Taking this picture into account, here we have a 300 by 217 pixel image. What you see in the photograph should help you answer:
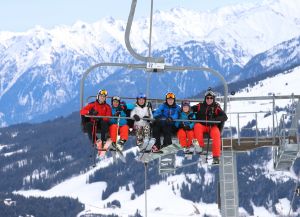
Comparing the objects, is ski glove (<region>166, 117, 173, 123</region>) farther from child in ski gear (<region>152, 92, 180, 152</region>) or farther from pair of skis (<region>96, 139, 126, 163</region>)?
pair of skis (<region>96, 139, 126, 163</region>)

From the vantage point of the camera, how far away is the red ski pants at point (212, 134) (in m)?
20.9

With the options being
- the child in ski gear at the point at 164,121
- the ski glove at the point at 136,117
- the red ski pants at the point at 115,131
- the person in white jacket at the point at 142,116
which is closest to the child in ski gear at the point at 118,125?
the red ski pants at the point at 115,131

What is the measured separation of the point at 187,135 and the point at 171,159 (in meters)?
3.55

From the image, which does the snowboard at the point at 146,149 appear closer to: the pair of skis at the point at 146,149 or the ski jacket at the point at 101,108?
the pair of skis at the point at 146,149

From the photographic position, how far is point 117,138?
21.4 metres

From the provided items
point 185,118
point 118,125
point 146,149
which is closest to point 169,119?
point 185,118

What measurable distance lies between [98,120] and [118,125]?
0.54 m

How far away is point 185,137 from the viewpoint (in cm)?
2125

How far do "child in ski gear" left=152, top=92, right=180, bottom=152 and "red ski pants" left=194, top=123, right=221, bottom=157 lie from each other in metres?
→ 0.67

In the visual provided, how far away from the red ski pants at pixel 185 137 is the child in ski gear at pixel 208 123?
20cm

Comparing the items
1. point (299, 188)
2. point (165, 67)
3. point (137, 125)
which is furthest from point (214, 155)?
point (299, 188)

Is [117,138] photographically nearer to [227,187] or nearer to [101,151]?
[101,151]

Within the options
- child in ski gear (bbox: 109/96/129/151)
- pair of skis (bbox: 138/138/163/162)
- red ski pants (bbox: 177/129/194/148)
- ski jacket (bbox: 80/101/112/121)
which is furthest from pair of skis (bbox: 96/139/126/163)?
red ski pants (bbox: 177/129/194/148)

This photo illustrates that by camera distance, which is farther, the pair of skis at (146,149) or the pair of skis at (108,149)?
the pair of skis at (108,149)
